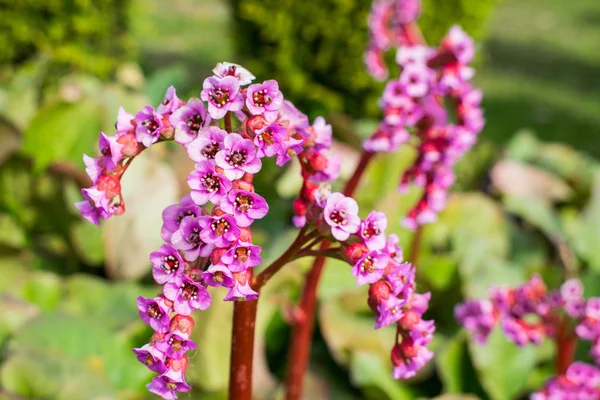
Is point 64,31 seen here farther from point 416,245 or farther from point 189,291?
point 189,291

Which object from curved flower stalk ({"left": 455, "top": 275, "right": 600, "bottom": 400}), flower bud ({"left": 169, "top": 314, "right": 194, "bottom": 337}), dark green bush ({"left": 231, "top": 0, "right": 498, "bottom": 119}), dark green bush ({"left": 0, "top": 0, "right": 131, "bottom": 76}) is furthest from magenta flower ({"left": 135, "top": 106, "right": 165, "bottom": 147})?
dark green bush ({"left": 0, "top": 0, "right": 131, "bottom": 76})

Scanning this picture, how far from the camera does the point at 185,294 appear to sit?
90cm

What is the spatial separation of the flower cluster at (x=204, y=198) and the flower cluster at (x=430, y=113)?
26.0 inches

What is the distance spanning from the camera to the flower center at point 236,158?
87 centimetres

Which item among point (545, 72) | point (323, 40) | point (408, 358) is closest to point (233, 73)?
point (408, 358)

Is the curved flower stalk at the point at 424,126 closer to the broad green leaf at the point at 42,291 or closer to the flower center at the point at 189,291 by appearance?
the flower center at the point at 189,291

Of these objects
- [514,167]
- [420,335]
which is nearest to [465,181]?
[514,167]

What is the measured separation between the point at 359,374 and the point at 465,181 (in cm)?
142

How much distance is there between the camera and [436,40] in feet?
14.5

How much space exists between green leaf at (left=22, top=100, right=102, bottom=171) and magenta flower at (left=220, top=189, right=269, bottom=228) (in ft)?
5.99

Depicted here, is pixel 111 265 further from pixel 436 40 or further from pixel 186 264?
pixel 436 40

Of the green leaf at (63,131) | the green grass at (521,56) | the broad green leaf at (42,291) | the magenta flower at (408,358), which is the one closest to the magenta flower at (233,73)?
the magenta flower at (408,358)

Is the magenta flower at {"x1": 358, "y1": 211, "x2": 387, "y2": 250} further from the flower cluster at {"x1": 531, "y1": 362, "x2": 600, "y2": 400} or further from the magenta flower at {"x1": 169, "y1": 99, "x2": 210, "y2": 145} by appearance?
the flower cluster at {"x1": 531, "y1": 362, "x2": 600, "y2": 400}

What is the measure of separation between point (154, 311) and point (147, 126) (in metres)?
0.23
